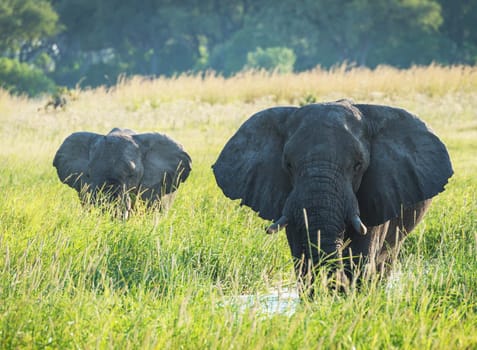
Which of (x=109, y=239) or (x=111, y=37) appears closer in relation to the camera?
(x=109, y=239)

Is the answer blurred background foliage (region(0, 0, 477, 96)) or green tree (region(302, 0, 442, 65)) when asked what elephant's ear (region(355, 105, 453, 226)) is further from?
green tree (region(302, 0, 442, 65))

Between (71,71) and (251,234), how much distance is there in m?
53.5

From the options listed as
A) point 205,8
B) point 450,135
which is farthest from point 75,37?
point 450,135

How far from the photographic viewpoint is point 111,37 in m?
59.5

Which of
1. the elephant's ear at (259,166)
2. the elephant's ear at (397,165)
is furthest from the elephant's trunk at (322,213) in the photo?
the elephant's ear at (259,166)

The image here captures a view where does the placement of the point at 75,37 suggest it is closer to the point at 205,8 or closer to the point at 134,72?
the point at 134,72

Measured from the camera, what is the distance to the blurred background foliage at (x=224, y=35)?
2132 inches

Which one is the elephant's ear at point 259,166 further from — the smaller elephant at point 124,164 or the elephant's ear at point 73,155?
the elephant's ear at point 73,155

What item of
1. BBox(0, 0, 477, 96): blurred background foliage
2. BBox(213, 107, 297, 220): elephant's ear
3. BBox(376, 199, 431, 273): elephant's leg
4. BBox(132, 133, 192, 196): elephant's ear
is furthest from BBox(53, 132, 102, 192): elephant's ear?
BBox(0, 0, 477, 96): blurred background foliage

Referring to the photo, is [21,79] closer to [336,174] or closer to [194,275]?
[194,275]

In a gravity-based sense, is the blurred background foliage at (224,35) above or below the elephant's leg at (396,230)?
below

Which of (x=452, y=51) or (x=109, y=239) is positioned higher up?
(x=109, y=239)

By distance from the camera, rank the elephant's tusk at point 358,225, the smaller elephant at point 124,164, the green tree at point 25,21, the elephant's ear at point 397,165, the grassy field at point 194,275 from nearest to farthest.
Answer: the grassy field at point 194,275, the elephant's tusk at point 358,225, the elephant's ear at point 397,165, the smaller elephant at point 124,164, the green tree at point 25,21

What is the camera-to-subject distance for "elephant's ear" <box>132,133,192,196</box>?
11164mm
